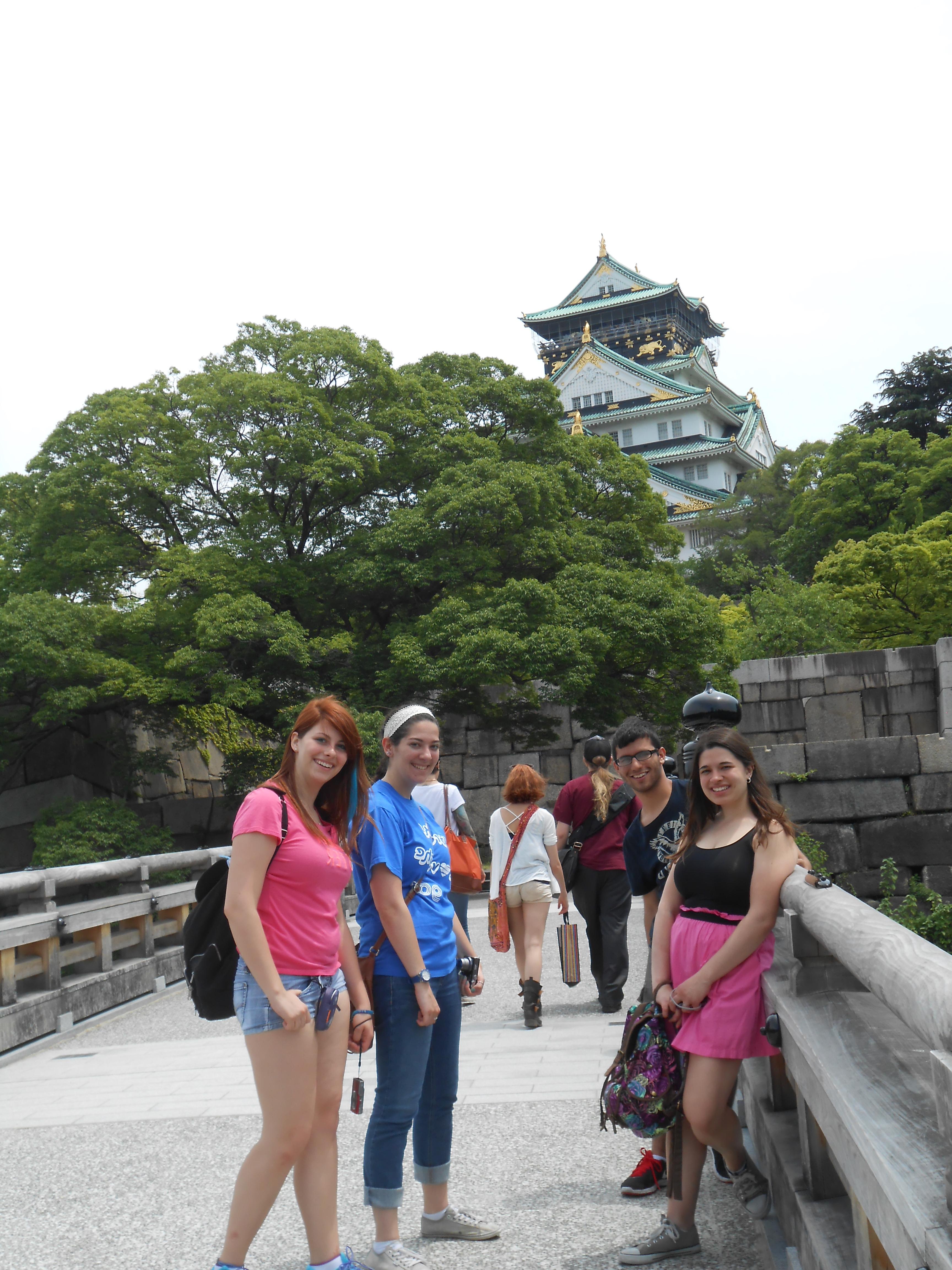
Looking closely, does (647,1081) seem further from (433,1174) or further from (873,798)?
(873,798)

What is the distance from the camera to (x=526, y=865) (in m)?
6.80

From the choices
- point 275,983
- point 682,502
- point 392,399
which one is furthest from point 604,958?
point 682,502

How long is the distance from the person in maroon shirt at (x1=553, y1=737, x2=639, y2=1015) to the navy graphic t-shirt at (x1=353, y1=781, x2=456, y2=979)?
3.42 meters

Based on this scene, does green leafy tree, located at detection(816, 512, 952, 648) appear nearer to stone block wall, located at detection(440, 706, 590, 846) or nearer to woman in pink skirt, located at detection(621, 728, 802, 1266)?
stone block wall, located at detection(440, 706, 590, 846)

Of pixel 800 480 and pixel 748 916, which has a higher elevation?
pixel 800 480

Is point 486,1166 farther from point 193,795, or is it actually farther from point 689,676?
point 193,795

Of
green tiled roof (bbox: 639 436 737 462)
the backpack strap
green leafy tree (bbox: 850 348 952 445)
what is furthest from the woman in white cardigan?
green tiled roof (bbox: 639 436 737 462)

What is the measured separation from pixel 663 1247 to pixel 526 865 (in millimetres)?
3781

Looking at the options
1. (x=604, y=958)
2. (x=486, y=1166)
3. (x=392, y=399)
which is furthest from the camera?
(x=392, y=399)

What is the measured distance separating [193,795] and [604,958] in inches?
651

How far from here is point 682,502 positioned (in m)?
47.3

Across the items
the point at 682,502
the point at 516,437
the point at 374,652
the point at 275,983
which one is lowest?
the point at 275,983

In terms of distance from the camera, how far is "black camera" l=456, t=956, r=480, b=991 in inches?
147

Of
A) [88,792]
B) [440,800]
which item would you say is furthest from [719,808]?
[88,792]
